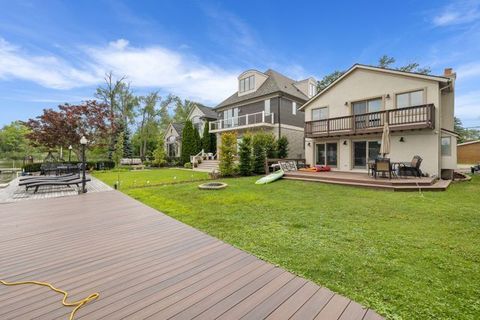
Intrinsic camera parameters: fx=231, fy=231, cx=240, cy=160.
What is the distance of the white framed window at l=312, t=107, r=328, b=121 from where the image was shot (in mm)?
16156

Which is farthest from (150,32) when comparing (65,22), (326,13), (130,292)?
(130,292)

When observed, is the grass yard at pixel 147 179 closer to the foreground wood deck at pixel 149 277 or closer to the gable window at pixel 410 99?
the foreground wood deck at pixel 149 277

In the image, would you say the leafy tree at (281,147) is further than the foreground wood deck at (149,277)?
Yes

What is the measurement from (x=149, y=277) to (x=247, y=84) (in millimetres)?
21384

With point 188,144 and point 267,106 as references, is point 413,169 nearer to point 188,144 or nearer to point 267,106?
point 267,106

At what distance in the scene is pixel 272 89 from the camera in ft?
64.9

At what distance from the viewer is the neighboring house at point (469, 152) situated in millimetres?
28044

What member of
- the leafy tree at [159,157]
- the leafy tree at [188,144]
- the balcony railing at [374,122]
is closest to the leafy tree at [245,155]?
the balcony railing at [374,122]

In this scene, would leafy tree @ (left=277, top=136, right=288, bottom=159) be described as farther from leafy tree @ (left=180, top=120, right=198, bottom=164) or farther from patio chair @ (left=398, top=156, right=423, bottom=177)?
leafy tree @ (left=180, top=120, right=198, bottom=164)

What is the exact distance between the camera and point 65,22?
13.8m

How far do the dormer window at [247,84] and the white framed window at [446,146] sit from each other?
579 inches

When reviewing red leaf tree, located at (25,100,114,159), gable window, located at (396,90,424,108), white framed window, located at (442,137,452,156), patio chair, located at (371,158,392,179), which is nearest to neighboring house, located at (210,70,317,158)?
gable window, located at (396,90,424,108)

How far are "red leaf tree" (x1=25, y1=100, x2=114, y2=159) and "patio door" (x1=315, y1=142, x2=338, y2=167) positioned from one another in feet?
66.0

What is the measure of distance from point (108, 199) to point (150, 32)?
13.4m
